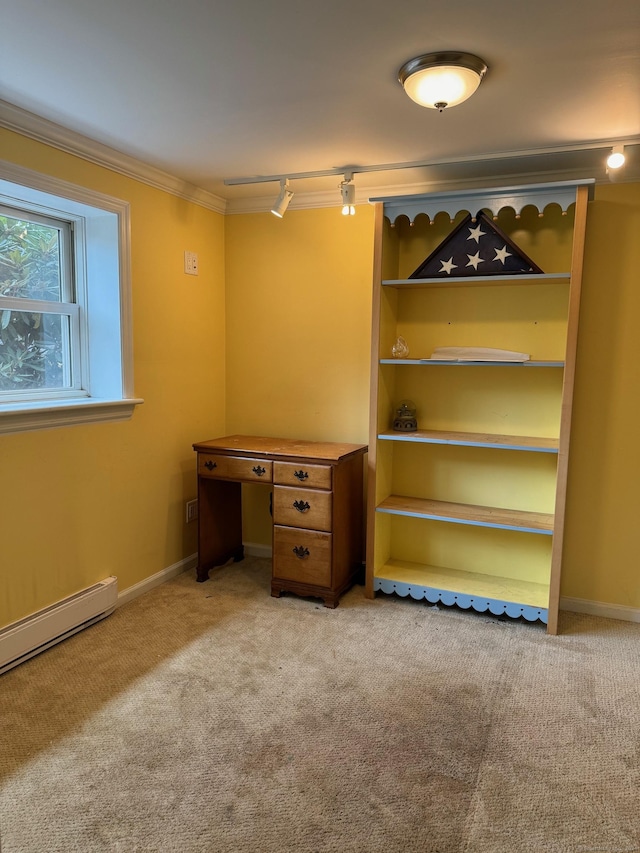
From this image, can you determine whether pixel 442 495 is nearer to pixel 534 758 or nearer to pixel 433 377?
pixel 433 377

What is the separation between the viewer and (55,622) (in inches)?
96.3

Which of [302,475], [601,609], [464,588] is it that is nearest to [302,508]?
[302,475]

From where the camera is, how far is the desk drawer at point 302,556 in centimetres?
289

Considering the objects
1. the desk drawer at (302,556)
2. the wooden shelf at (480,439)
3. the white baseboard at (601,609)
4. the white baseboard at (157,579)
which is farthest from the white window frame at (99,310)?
the white baseboard at (601,609)

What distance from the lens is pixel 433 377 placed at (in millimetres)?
3133

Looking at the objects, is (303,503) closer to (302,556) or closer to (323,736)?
(302,556)

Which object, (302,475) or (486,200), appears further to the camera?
(302,475)

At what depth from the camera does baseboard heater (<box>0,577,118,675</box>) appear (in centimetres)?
227

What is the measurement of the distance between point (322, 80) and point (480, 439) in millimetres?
1756

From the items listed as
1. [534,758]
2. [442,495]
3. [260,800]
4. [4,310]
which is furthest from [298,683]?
[4,310]

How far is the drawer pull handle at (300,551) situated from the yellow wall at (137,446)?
0.80 meters

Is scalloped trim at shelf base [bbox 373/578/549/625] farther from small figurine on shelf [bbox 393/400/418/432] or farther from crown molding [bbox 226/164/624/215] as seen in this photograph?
crown molding [bbox 226/164/624/215]

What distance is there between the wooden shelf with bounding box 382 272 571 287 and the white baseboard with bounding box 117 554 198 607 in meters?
2.00

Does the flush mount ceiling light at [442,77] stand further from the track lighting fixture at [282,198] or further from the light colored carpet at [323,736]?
the light colored carpet at [323,736]
